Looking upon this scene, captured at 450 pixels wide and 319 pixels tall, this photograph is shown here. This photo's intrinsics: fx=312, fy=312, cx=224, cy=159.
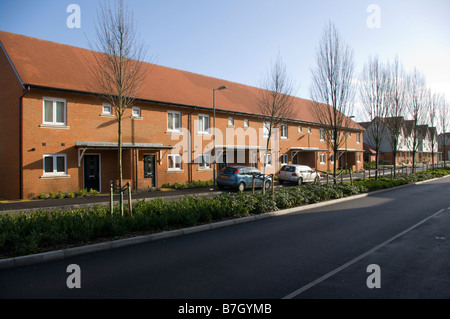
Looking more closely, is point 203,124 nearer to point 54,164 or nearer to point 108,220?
point 54,164

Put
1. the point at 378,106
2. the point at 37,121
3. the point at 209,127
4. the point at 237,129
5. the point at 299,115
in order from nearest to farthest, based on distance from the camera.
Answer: the point at 37,121 < the point at 378,106 < the point at 209,127 < the point at 237,129 < the point at 299,115

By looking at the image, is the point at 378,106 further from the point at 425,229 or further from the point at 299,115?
the point at 425,229

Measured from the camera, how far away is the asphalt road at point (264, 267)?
174 inches

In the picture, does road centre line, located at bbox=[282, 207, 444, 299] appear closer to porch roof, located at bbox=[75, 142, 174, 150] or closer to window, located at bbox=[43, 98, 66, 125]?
porch roof, located at bbox=[75, 142, 174, 150]

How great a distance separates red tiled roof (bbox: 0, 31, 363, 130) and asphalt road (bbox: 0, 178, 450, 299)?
13194 millimetres

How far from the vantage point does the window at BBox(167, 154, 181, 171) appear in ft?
69.4

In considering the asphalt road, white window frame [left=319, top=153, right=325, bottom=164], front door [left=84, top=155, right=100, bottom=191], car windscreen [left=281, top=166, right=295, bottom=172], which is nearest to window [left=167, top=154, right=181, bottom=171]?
front door [left=84, top=155, right=100, bottom=191]

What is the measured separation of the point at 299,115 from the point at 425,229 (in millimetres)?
24919

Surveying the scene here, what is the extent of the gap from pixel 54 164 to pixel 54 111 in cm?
280

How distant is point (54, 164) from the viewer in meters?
16.2

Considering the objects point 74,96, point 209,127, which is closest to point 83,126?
point 74,96

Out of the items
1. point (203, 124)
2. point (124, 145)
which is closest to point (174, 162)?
point (203, 124)

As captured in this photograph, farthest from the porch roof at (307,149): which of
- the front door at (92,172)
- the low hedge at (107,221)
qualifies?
the low hedge at (107,221)

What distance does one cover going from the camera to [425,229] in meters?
8.48
